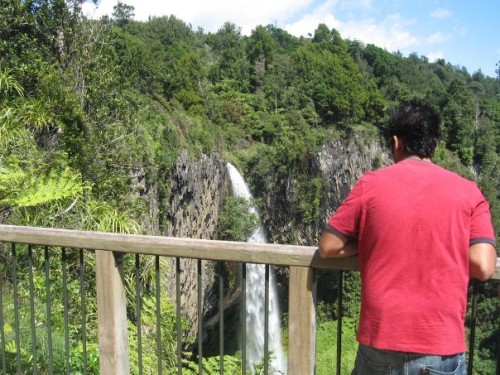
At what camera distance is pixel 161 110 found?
65.3 ft

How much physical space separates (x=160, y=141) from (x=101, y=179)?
925 centimetres

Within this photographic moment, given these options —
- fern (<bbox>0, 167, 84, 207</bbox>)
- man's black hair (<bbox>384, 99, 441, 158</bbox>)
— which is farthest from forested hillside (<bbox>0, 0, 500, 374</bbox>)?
man's black hair (<bbox>384, 99, 441, 158</bbox>)

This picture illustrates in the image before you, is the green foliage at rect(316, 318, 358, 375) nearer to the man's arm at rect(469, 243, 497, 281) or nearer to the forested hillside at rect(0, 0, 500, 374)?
the forested hillside at rect(0, 0, 500, 374)

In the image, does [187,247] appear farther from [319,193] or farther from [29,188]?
[319,193]

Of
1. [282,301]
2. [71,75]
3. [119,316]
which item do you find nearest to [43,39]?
[71,75]

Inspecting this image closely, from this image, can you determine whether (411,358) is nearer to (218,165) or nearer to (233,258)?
(233,258)

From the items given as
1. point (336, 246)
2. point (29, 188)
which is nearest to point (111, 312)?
point (336, 246)

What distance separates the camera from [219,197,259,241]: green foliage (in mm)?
24000

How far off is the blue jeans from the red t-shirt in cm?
3

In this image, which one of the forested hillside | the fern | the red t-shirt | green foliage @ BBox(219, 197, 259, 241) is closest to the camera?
the red t-shirt

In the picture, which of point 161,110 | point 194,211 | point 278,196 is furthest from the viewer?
point 278,196

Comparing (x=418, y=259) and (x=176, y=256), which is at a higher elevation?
(x=418, y=259)

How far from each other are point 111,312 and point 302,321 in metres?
0.98

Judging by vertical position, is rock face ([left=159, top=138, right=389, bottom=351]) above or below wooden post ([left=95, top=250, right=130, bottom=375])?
below
